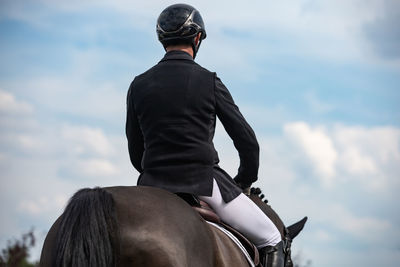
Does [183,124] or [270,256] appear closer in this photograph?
[183,124]

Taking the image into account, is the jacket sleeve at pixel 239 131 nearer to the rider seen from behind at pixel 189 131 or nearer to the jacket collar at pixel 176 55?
the rider seen from behind at pixel 189 131

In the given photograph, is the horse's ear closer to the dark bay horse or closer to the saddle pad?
the saddle pad

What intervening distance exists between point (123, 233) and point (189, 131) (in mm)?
1309

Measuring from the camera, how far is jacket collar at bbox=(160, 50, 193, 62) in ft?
20.1

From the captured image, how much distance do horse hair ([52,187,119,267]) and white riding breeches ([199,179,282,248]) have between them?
1.31 meters

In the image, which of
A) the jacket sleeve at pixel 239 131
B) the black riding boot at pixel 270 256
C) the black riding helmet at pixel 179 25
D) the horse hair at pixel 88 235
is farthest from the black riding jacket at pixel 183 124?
the horse hair at pixel 88 235

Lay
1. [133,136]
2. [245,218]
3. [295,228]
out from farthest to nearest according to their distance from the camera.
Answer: [295,228], [133,136], [245,218]

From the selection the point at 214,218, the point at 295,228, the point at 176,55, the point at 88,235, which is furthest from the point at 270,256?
the point at 88,235

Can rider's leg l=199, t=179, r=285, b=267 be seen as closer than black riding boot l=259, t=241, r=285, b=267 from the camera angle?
Yes

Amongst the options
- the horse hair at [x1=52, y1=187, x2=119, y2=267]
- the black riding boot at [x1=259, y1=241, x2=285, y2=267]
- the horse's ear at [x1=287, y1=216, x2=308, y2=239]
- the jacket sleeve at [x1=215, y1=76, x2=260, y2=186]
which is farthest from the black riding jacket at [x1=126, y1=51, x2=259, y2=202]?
the horse's ear at [x1=287, y1=216, x2=308, y2=239]

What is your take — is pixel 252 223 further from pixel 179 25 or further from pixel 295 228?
pixel 179 25

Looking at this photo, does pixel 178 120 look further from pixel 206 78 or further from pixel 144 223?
pixel 144 223

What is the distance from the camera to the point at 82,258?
4.50 m

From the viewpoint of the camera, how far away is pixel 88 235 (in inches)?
180
